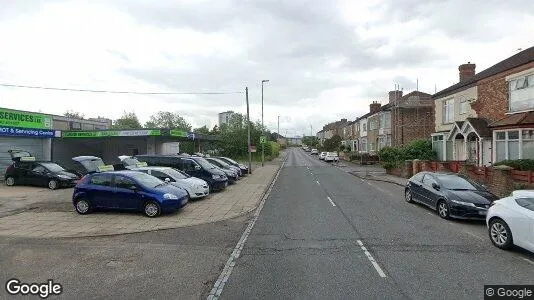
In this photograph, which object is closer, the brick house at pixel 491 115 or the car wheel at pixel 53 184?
the brick house at pixel 491 115

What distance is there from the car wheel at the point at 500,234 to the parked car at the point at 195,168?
499 inches

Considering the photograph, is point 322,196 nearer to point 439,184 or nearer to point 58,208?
point 439,184

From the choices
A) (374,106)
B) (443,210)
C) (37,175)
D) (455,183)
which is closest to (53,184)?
(37,175)

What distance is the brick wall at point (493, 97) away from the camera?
2119 centimetres

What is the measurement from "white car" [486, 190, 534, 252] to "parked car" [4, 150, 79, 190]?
63.1 feet

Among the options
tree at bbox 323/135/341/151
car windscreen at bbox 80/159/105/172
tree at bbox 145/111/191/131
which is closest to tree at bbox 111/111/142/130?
tree at bbox 145/111/191/131

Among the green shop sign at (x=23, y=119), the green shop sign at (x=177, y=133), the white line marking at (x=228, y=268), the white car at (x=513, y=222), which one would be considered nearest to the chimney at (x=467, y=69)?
the green shop sign at (x=177, y=133)

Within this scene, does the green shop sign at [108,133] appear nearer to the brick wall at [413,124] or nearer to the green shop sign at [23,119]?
the green shop sign at [23,119]

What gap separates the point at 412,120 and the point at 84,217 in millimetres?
39098

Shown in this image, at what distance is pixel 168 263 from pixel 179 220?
4383 millimetres

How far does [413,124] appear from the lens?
43.6 meters

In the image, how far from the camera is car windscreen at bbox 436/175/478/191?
12367mm

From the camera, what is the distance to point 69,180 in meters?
20.0

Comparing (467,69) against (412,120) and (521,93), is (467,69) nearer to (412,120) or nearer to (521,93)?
(412,120)
